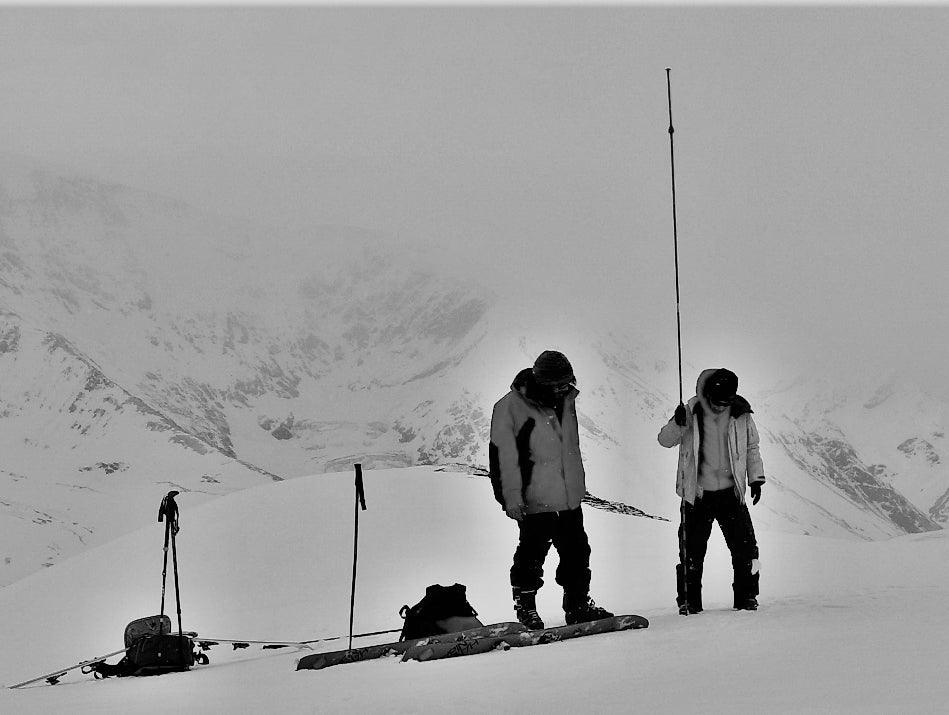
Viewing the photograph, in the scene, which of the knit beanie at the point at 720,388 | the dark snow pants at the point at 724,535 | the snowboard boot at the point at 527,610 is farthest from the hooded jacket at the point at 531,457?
the knit beanie at the point at 720,388

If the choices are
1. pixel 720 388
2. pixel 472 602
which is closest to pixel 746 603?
pixel 720 388

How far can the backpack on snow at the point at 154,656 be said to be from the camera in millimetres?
7191

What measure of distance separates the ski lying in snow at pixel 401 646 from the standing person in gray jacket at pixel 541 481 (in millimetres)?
474

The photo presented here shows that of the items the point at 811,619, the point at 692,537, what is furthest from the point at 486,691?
the point at 692,537

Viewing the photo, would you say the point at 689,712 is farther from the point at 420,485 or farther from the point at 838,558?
Answer: the point at 420,485

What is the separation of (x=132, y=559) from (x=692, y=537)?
8.97 meters

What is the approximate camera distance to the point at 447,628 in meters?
6.54

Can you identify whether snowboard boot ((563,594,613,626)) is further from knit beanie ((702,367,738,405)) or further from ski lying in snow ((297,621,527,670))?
knit beanie ((702,367,738,405))

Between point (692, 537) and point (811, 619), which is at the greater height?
point (692, 537)

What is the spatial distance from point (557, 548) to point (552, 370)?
1.06 metres

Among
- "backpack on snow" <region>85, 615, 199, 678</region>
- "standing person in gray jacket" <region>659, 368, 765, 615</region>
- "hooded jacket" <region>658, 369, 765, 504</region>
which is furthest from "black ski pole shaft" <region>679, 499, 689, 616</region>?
"backpack on snow" <region>85, 615, 199, 678</region>

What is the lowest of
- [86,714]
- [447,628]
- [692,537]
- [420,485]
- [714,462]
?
[86,714]

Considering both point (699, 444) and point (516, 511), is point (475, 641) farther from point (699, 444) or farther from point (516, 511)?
point (699, 444)

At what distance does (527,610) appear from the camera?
6695 millimetres
